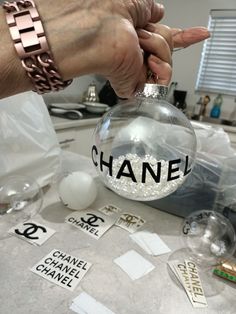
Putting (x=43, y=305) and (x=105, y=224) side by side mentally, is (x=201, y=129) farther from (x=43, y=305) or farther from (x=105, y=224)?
(x=43, y=305)

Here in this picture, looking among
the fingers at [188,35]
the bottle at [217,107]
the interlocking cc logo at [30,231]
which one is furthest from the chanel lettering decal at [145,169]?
the bottle at [217,107]

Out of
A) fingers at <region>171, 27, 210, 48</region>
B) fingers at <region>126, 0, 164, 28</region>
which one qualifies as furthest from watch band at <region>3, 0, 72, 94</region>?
fingers at <region>171, 27, 210, 48</region>

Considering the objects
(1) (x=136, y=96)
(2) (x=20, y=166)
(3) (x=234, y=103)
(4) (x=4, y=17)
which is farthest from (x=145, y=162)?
(3) (x=234, y=103)

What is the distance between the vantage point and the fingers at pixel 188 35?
18.6 inches

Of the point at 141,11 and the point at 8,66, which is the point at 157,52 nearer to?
the point at 141,11

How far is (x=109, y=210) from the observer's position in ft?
2.54

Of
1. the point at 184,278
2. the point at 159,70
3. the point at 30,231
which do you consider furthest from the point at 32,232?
the point at 159,70

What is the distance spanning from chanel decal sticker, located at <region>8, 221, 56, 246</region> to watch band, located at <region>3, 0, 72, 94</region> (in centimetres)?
41

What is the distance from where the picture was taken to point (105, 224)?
71 cm

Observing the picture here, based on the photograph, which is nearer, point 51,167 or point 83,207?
point 83,207

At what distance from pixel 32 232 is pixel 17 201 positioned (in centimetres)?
9

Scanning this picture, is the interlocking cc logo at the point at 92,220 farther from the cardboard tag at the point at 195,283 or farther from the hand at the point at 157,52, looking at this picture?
the hand at the point at 157,52

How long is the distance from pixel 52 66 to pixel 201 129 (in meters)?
0.67

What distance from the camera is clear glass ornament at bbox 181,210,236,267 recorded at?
0.57 metres
